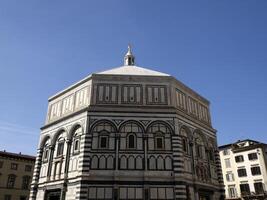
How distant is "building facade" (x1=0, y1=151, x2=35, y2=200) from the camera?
41.9 meters

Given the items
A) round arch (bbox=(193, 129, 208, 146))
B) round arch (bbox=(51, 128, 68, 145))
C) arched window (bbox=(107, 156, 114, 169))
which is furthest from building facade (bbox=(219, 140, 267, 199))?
round arch (bbox=(51, 128, 68, 145))

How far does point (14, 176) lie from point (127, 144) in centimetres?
2929

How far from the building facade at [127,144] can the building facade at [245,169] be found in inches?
611

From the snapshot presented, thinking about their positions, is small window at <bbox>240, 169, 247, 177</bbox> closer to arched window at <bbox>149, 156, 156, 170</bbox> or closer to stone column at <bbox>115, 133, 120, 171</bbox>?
arched window at <bbox>149, 156, 156, 170</bbox>

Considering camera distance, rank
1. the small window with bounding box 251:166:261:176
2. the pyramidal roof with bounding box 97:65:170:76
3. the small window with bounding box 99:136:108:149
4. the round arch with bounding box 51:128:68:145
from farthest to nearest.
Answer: the small window with bounding box 251:166:261:176 < the pyramidal roof with bounding box 97:65:170:76 < the round arch with bounding box 51:128:68:145 < the small window with bounding box 99:136:108:149

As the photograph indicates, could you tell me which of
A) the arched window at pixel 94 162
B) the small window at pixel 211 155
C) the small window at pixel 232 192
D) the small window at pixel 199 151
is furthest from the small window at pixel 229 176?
the arched window at pixel 94 162

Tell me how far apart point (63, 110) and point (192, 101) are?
44.9 ft

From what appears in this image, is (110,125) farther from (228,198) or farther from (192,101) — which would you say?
(228,198)

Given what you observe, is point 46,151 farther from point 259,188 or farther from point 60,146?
point 259,188

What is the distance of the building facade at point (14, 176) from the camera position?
138 ft

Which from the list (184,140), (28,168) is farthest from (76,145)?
(28,168)

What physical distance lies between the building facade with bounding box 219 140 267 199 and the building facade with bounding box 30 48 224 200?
50.9 feet

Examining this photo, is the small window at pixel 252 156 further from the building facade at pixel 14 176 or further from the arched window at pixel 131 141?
the building facade at pixel 14 176

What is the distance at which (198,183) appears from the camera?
23.7m
